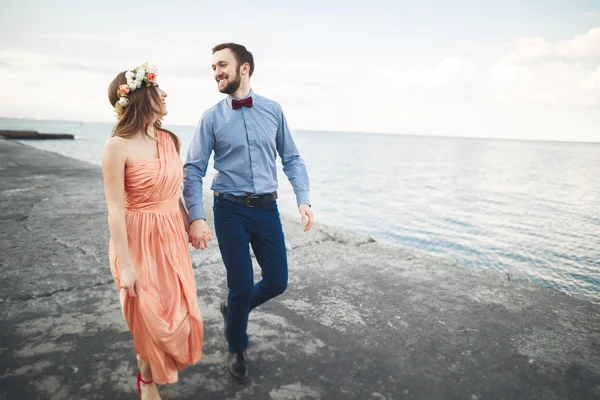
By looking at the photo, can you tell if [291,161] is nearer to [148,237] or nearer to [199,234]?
[199,234]

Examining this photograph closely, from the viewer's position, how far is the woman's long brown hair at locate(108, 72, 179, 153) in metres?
2.03

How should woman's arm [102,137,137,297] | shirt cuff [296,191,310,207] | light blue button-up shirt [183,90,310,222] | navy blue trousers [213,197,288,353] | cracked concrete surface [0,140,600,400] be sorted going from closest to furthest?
woman's arm [102,137,137,297] → cracked concrete surface [0,140,600,400] → navy blue trousers [213,197,288,353] → light blue button-up shirt [183,90,310,222] → shirt cuff [296,191,310,207]

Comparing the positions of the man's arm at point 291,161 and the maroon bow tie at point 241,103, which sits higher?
the maroon bow tie at point 241,103

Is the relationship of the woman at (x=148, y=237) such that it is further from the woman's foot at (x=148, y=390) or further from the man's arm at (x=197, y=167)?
the man's arm at (x=197, y=167)

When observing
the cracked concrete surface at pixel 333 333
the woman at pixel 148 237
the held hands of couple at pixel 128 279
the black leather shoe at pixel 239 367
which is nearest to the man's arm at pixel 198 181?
the woman at pixel 148 237

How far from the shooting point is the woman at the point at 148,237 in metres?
1.96

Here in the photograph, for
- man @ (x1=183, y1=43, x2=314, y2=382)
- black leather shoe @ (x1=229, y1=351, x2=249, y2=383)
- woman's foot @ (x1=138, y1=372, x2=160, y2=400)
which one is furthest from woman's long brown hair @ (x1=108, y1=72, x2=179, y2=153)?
black leather shoe @ (x1=229, y1=351, x2=249, y2=383)

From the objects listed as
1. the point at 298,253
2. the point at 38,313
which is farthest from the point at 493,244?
the point at 38,313

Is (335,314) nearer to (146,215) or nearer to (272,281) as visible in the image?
(272,281)

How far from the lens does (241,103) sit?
2.61 m

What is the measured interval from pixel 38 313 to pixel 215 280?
145cm

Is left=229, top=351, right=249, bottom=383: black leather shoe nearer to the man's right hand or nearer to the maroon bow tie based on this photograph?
the man's right hand

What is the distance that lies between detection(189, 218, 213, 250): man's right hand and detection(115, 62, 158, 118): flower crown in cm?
80

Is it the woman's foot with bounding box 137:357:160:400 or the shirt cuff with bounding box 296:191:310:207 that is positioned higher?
the shirt cuff with bounding box 296:191:310:207
